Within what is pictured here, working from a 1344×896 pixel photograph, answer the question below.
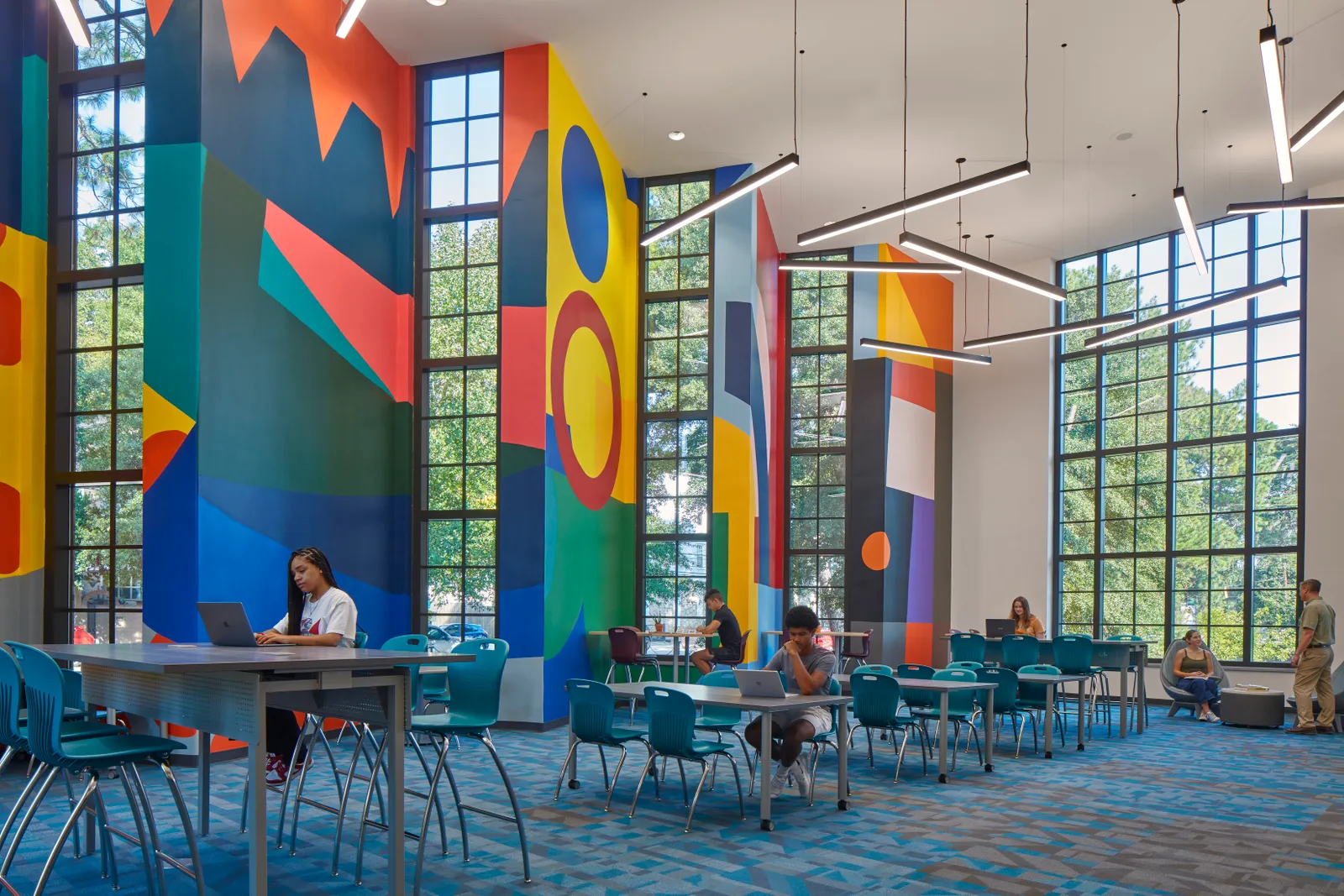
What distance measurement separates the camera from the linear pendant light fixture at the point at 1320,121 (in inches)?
263

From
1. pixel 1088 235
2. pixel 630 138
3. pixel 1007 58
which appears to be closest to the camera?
pixel 1007 58

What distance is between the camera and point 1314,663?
10.6 meters

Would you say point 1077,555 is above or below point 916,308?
below

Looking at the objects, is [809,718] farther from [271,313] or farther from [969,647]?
[271,313]

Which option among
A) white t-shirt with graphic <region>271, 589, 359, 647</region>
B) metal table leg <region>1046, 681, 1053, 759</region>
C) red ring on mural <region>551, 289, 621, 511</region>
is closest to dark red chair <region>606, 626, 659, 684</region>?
red ring on mural <region>551, 289, 621, 511</region>

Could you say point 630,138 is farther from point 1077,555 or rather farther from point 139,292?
point 1077,555

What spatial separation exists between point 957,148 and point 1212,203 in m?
3.93

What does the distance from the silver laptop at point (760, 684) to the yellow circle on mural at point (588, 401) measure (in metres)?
4.83

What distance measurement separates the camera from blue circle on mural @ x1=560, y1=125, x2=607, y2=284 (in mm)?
10438

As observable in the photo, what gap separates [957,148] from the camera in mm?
11938

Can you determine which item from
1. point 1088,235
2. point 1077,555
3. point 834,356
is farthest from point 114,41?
point 1077,555

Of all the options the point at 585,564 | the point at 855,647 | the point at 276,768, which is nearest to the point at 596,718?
the point at 276,768

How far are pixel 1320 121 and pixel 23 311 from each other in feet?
32.0

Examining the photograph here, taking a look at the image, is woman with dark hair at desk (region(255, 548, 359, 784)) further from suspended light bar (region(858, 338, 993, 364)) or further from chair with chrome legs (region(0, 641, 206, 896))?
suspended light bar (region(858, 338, 993, 364))
